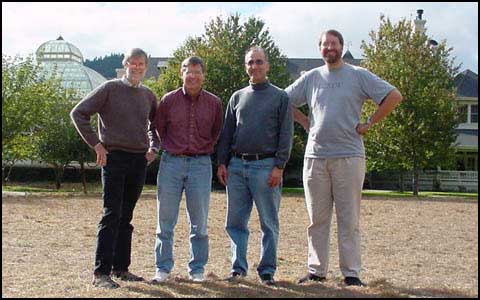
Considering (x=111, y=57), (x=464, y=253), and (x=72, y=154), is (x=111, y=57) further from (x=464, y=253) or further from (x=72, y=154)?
(x=464, y=253)

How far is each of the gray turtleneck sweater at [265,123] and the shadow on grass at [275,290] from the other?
1.06m

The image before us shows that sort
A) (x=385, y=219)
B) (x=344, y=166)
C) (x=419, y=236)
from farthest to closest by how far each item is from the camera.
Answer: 1. (x=385, y=219)
2. (x=419, y=236)
3. (x=344, y=166)

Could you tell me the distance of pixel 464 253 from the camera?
8.26 m

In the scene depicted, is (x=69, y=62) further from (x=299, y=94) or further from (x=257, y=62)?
(x=257, y=62)

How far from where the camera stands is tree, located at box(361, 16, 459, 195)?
26234 mm

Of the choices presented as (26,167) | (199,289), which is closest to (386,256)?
(199,289)

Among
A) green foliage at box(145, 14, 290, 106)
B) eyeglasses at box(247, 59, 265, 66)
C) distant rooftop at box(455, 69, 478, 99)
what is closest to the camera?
eyeglasses at box(247, 59, 265, 66)

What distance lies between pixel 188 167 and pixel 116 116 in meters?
0.77

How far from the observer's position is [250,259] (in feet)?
23.9

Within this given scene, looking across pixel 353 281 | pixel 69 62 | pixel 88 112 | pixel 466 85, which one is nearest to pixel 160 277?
pixel 88 112

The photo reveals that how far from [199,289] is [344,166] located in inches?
65.1

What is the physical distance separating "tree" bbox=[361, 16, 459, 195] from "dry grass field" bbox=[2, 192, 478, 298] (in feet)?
43.2

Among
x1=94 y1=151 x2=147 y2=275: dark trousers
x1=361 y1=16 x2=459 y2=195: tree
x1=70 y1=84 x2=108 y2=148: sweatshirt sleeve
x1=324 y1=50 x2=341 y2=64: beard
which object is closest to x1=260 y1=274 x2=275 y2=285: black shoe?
x1=94 y1=151 x2=147 y2=275: dark trousers

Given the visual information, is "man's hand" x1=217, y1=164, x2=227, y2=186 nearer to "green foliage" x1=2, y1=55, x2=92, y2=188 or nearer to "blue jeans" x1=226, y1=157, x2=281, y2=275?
"blue jeans" x1=226, y1=157, x2=281, y2=275
